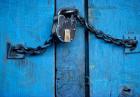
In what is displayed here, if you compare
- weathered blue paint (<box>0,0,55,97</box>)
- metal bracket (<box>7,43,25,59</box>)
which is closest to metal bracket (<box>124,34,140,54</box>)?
weathered blue paint (<box>0,0,55,97</box>)

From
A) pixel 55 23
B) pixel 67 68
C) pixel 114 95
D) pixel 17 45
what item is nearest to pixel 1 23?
pixel 17 45

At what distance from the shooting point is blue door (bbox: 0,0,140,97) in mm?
2367

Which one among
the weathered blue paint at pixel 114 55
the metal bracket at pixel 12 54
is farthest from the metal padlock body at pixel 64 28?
the metal bracket at pixel 12 54

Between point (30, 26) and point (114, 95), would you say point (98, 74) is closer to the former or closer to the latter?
point (114, 95)

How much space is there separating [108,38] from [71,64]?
0.28 meters

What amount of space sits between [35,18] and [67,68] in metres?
0.37

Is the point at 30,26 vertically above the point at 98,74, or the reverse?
the point at 30,26

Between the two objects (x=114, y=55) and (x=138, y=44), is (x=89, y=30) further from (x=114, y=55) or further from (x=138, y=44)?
(x=138, y=44)

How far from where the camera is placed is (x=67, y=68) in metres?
2.42

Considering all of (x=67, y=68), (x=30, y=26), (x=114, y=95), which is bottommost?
(x=114, y=95)

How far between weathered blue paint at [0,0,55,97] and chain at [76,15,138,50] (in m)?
0.21

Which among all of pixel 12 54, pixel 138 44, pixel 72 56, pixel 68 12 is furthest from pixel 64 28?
pixel 138 44

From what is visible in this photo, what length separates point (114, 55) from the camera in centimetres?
245

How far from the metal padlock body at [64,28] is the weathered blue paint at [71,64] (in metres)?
0.09
